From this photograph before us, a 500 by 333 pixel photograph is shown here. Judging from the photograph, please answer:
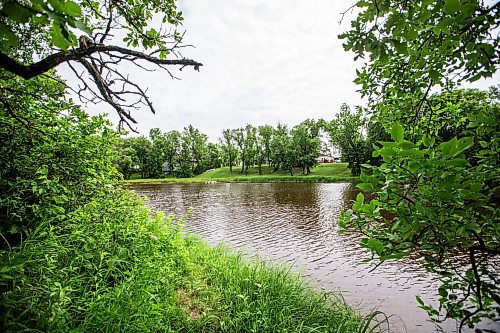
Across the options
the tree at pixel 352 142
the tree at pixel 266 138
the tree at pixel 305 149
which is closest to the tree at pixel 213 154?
the tree at pixel 266 138

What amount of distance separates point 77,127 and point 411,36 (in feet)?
15.2

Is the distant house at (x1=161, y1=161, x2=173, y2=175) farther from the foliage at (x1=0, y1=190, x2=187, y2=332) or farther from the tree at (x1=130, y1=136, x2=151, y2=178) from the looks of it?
the foliage at (x1=0, y1=190, x2=187, y2=332)

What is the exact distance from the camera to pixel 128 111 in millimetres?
3467

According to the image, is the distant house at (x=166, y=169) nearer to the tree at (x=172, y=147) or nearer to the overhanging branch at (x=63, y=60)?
the tree at (x=172, y=147)

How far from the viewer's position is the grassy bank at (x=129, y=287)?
2482 millimetres

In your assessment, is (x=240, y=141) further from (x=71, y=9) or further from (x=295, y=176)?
(x=71, y=9)

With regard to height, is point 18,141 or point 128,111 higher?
point 128,111

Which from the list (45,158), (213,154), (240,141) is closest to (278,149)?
(240,141)

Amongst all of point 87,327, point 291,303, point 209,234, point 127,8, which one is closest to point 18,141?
point 127,8

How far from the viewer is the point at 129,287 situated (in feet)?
10.7

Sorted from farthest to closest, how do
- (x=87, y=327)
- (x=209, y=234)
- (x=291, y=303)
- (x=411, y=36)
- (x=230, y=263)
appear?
1. (x=209, y=234)
2. (x=230, y=263)
3. (x=291, y=303)
4. (x=87, y=327)
5. (x=411, y=36)

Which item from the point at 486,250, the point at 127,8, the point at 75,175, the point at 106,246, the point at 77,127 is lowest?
the point at 106,246

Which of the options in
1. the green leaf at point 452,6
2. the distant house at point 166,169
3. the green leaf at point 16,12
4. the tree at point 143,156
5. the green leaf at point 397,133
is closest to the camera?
the green leaf at point 16,12

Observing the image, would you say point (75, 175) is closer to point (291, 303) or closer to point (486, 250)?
point (291, 303)
